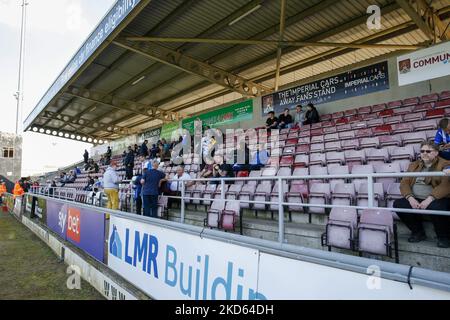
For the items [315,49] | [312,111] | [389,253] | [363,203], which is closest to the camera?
[389,253]

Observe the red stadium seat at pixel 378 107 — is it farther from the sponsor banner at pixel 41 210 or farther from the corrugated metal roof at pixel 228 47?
the sponsor banner at pixel 41 210

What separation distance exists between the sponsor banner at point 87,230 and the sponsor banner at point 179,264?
0.56 m

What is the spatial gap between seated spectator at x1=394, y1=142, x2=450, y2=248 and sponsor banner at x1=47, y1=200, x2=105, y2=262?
15.3 ft

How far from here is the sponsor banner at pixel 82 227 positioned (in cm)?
550

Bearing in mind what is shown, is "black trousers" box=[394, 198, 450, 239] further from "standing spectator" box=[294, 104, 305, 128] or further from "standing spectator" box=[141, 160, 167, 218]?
"standing spectator" box=[294, 104, 305, 128]

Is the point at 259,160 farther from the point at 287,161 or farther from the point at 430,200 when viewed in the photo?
the point at 430,200

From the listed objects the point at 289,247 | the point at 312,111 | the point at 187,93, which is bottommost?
the point at 289,247

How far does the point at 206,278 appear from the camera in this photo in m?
3.03

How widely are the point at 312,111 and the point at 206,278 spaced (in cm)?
843

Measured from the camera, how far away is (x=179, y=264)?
345 cm

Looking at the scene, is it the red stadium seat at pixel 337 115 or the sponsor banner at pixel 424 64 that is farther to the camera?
the red stadium seat at pixel 337 115

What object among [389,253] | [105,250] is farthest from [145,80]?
[389,253]

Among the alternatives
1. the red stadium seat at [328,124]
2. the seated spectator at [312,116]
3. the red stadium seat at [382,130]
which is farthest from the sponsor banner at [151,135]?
the red stadium seat at [382,130]

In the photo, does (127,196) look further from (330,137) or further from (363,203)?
(363,203)
